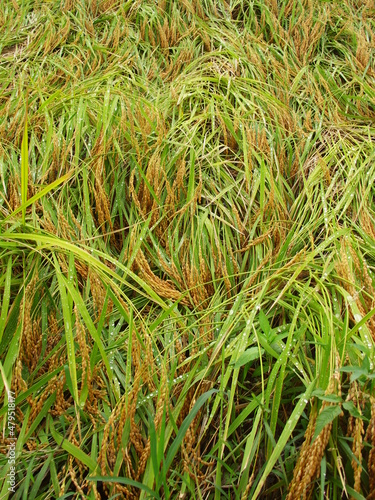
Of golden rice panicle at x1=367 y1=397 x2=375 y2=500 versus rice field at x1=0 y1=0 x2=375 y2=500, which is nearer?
golden rice panicle at x1=367 y1=397 x2=375 y2=500

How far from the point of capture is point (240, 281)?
4.17 feet

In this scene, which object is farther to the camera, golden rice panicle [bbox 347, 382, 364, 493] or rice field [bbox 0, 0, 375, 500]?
rice field [bbox 0, 0, 375, 500]

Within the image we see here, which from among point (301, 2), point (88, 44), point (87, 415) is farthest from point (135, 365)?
point (301, 2)

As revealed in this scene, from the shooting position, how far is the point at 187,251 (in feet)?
4.28

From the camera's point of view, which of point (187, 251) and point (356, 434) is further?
point (187, 251)

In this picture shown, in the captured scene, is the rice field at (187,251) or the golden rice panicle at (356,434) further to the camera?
the rice field at (187,251)

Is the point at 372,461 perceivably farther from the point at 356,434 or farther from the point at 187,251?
the point at 187,251

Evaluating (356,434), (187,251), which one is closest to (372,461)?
(356,434)

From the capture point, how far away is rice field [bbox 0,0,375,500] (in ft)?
2.89

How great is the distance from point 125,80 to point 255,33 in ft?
2.76

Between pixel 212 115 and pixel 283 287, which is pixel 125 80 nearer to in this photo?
pixel 212 115

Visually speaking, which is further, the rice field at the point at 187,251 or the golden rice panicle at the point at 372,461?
the rice field at the point at 187,251

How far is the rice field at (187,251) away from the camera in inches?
34.7

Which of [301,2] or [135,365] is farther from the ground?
[301,2]
